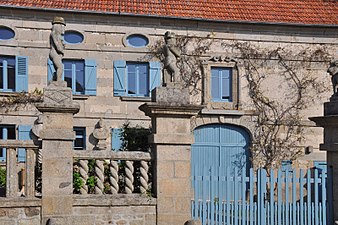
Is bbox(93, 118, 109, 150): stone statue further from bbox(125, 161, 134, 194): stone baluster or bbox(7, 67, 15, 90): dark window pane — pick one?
bbox(125, 161, 134, 194): stone baluster

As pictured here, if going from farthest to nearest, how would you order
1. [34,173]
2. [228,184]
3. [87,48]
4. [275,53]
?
[275,53] → [87,48] → [228,184] → [34,173]

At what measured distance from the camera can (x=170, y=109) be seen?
290 inches

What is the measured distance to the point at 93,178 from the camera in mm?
7414

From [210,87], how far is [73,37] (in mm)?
4754

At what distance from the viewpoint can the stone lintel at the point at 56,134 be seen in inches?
277

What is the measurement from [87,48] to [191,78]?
3529mm

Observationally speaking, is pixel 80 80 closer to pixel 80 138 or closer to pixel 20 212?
pixel 80 138

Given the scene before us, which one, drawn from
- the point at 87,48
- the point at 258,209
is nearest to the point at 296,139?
the point at 87,48

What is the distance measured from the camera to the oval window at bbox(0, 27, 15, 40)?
1465cm

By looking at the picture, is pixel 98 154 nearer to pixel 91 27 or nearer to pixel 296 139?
pixel 91 27

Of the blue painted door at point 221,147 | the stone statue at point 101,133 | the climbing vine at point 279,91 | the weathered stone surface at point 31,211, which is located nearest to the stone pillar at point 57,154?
the weathered stone surface at point 31,211

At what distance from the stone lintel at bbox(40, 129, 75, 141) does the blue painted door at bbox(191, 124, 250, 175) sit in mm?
8827

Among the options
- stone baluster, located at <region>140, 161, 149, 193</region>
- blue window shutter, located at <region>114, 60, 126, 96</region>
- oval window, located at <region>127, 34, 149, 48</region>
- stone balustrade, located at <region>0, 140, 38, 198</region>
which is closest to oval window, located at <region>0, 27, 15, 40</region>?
blue window shutter, located at <region>114, 60, 126, 96</region>

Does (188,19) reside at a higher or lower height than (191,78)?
higher
